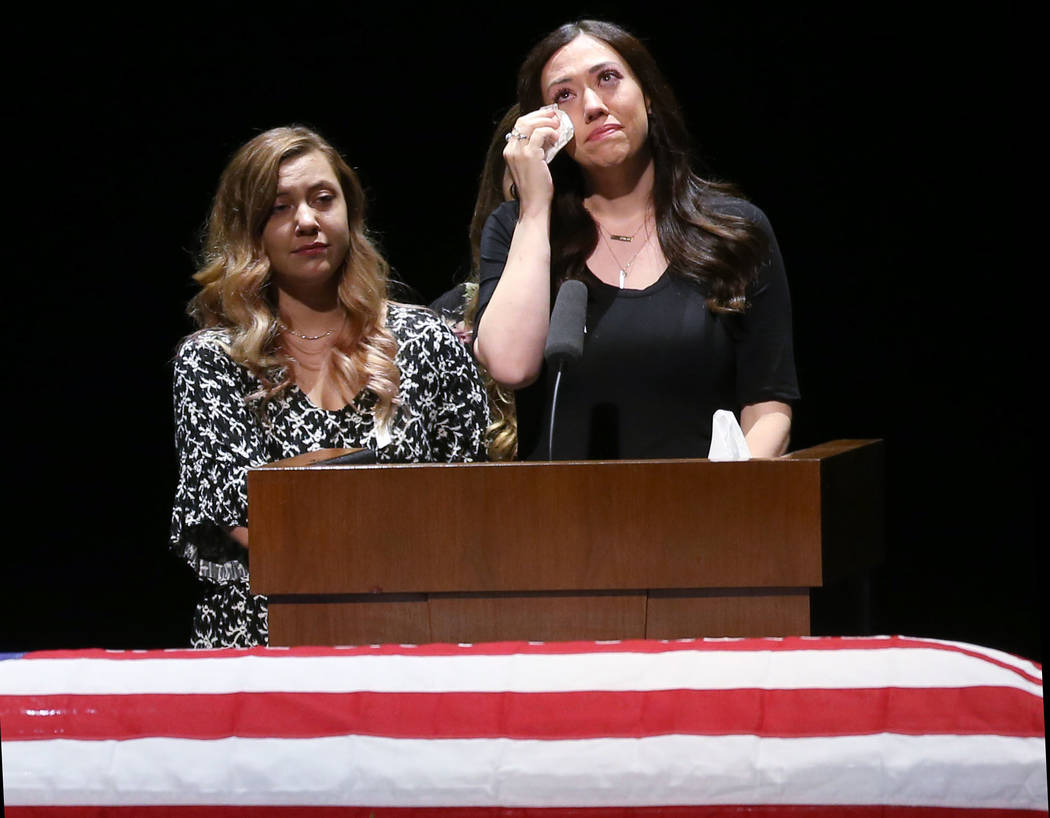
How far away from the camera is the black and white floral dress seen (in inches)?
88.2

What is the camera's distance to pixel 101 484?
3.26 m

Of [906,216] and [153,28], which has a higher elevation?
[153,28]

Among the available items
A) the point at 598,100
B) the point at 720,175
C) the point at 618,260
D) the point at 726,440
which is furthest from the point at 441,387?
the point at 726,440

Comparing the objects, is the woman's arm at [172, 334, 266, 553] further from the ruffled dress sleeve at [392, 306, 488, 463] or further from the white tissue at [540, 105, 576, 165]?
Answer: the white tissue at [540, 105, 576, 165]

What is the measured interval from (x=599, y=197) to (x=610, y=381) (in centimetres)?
32

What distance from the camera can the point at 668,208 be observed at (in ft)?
6.75

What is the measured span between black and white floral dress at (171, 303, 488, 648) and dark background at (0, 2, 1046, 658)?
62 cm

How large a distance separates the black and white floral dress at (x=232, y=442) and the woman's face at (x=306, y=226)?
0.57 ft

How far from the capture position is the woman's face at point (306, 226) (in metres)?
2.43

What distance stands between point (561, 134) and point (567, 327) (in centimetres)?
44

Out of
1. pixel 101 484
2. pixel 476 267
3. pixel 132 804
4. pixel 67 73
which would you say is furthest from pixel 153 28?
pixel 132 804

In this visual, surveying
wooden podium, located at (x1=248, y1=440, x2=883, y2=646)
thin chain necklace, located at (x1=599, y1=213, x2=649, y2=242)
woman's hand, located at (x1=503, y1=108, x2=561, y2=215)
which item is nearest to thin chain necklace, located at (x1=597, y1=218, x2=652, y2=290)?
thin chain necklace, located at (x1=599, y1=213, x2=649, y2=242)

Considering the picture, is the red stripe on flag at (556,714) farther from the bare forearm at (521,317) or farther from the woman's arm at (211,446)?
the woman's arm at (211,446)

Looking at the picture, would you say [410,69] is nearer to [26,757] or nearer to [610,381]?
[610,381]
